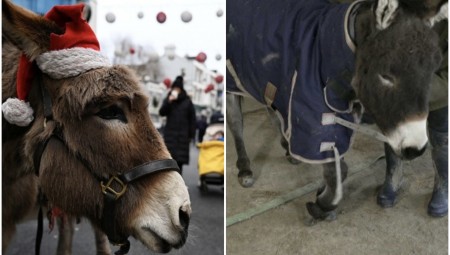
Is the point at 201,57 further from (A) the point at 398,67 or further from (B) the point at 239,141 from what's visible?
(A) the point at 398,67

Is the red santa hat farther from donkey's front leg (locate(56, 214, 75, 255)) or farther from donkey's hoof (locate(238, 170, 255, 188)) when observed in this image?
donkey's front leg (locate(56, 214, 75, 255))

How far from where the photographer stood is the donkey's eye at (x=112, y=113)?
0.45 metres

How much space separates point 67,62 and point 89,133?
0.08 meters

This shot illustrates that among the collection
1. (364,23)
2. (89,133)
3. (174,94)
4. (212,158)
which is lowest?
(212,158)

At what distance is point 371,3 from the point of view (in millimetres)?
516

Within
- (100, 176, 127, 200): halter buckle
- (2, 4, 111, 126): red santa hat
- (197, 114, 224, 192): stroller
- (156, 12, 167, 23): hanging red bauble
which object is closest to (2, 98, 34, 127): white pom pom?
(2, 4, 111, 126): red santa hat

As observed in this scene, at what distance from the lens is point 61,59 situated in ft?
1.44

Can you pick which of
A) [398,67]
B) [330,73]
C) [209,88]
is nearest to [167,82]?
[209,88]

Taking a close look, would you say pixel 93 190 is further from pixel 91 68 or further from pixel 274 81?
pixel 274 81

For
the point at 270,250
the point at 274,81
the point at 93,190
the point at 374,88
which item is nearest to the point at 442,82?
the point at 374,88

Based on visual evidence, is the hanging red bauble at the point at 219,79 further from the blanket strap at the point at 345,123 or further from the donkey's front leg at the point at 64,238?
the donkey's front leg at the point at 64,238

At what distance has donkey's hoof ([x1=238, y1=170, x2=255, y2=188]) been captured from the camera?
2.17ft

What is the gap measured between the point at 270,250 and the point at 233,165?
0.15m

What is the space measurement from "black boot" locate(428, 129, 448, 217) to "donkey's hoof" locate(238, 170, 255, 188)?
0.28 meters
